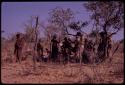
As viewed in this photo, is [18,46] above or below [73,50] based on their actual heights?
above

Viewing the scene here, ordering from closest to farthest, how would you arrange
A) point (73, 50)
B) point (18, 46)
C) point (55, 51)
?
point (73, 50) < point (18, 46) < point (55, 51)

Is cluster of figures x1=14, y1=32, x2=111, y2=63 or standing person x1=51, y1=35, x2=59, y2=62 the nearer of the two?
cluster of figures x1=14, y1=32, x2=111, y2=63

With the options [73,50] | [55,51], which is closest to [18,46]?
[55,51]

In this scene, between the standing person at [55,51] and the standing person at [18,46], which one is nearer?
the standing person at [55,51]

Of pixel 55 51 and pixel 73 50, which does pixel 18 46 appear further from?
pixel 73 50

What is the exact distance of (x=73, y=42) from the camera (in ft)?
55.4

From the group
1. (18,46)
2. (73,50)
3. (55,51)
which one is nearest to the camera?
(73,50)

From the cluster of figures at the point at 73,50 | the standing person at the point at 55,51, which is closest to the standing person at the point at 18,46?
→ the cluster of figures at the point at 73,50

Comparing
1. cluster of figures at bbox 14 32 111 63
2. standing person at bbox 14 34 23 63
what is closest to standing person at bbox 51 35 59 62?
cluster of figures at bbox 14 32 111 63

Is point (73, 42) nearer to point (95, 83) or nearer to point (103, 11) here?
point (103, 11)

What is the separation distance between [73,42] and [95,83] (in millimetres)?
6862

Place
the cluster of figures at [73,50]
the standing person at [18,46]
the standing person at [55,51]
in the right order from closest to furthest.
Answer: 1. the cluster of figures at [73,50]
2. the standing person at [55,51]
3. the standing person at [18,46]

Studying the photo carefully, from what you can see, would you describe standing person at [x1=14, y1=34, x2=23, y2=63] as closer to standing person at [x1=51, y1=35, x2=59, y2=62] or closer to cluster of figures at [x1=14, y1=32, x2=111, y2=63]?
cluster of figures at [x1=14, y1=32, x2=111, y2=63]

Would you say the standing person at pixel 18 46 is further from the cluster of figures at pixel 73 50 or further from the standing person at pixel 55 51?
the standing person at pixel 55 51
